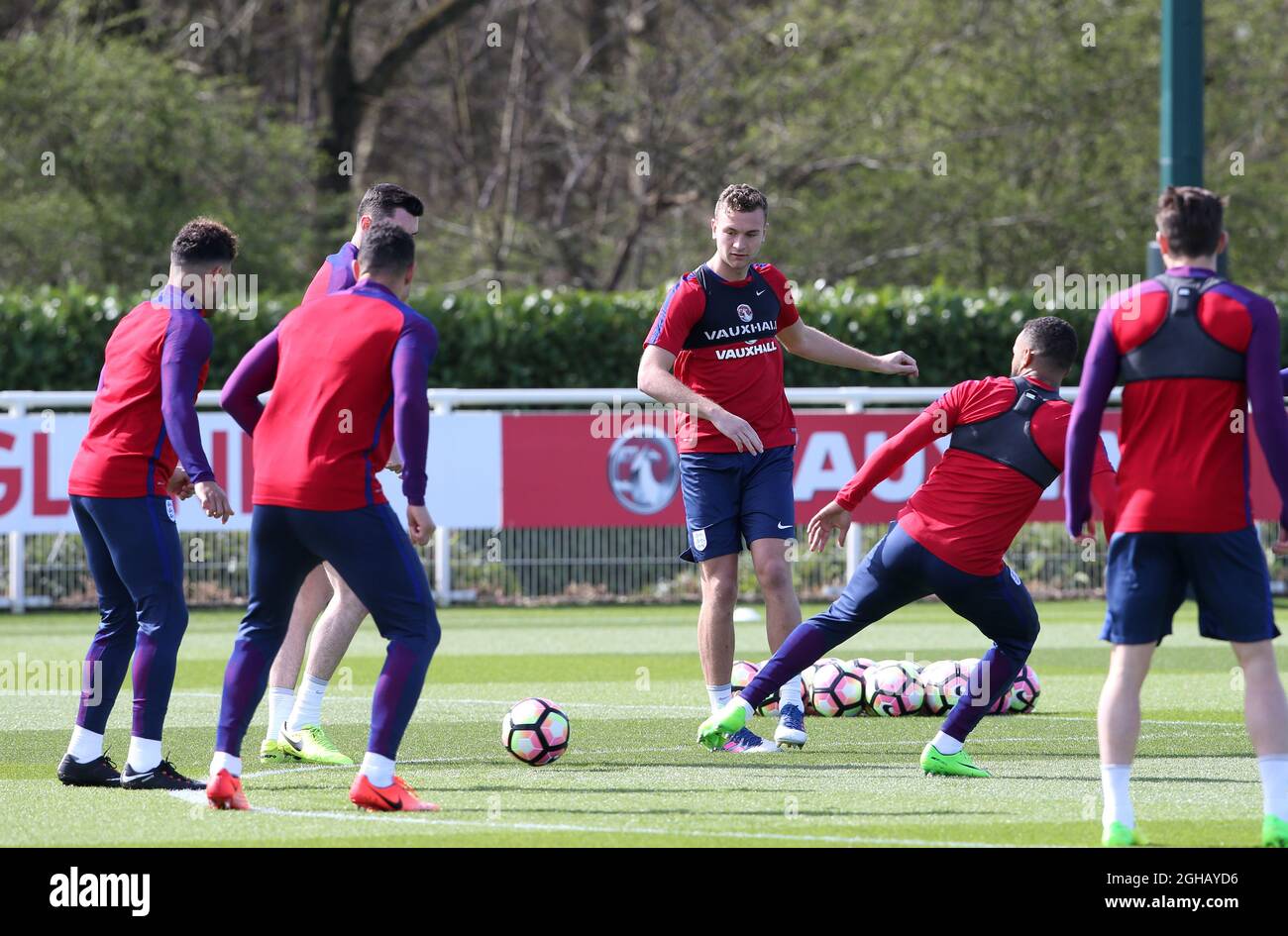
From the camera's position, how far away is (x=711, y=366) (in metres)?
8.41

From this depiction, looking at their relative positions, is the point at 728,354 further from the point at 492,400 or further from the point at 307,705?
the point at 492,400

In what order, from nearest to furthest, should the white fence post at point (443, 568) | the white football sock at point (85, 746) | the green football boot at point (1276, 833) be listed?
the green football boot at point (1276, 833) → the white football sock at point (85, 746) → the white fence post at point (443, 568)

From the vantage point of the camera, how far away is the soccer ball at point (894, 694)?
959cm

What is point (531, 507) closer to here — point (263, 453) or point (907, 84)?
point (263, 453)

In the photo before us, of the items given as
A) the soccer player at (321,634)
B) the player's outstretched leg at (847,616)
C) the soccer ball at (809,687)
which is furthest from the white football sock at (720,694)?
the soccer player at (321,634)

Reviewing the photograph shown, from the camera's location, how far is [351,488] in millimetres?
6199

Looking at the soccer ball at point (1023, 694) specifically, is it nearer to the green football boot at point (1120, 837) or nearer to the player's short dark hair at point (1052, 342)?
the player's short dark hair at point (1052, 342)

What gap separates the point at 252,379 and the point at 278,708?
215 cm

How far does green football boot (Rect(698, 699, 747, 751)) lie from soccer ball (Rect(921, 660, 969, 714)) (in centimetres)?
214

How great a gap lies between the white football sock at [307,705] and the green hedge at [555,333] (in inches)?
407

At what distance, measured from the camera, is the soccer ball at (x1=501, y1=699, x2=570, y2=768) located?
7.76 metres

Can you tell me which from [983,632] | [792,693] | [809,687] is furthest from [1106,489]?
[809,687]
